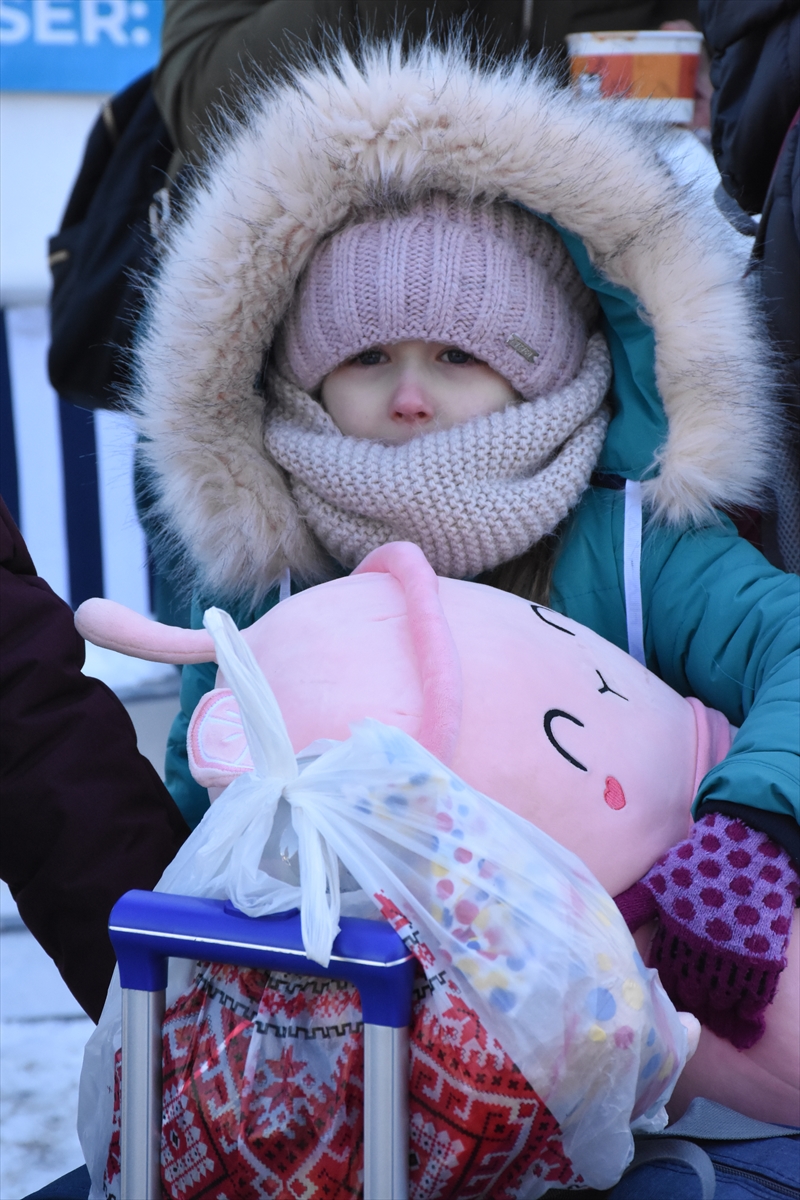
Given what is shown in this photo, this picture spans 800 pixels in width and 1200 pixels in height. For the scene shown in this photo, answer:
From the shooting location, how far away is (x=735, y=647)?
39.6 inches

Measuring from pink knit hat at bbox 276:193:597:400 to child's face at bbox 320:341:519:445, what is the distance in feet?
0.07

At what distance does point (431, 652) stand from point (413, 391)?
360 millimetres

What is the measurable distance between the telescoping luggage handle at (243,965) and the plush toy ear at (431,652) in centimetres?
18

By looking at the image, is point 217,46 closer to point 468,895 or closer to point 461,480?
point 461,480

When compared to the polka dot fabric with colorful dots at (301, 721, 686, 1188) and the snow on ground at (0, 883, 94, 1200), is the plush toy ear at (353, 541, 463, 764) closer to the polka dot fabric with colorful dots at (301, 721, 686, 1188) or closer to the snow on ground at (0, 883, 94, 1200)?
the polka dot fabric with colorful dots at (301, 721, 686, 1188)

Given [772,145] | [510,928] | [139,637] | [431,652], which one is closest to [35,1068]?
[139,637]

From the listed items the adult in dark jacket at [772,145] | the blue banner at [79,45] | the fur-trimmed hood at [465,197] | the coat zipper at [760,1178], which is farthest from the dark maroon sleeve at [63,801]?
the blue banner at [79,45]

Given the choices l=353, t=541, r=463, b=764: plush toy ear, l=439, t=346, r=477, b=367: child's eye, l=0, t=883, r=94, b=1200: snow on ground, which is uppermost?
l=439, t=346, r=477, b=367: child's eye

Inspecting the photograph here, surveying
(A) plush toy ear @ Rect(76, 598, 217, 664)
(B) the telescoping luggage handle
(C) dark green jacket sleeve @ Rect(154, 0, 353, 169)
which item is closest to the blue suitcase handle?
(B) the telescoping luggage handle

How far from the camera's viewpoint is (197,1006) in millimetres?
672

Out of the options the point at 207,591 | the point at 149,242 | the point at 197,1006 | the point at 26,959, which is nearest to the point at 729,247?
the point at 207,591

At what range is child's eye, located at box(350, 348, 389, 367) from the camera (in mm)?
1148

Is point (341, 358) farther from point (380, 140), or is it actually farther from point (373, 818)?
point (373, 818)

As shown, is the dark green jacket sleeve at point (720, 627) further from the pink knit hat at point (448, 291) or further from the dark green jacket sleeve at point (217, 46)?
the dark green jacket sleeve at point (217, 46)
